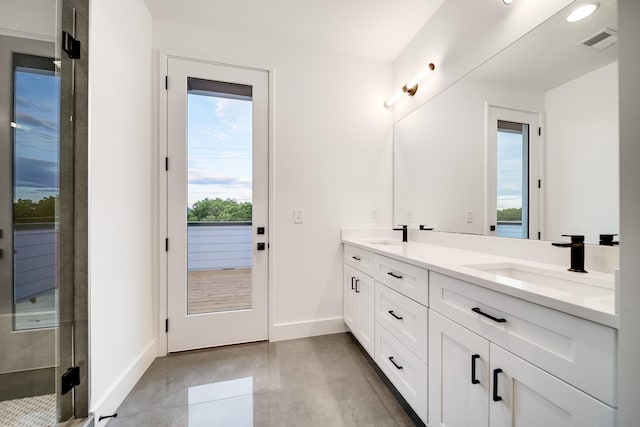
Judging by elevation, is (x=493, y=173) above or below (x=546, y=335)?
above

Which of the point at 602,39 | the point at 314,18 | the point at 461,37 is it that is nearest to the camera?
the point at 602,39

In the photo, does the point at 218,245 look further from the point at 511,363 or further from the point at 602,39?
the point at 602,39

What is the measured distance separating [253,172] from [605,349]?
217 centimetres

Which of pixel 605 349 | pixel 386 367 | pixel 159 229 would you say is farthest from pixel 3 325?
pixel 605 349

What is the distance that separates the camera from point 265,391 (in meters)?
1.60

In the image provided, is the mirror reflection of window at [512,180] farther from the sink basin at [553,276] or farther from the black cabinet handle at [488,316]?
the black cabinet handle at [488,316]

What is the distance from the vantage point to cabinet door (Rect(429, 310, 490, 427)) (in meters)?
0.92

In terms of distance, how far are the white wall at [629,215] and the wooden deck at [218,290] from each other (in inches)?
83.6

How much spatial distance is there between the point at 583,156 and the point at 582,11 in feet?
2.10

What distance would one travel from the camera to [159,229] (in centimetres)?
201

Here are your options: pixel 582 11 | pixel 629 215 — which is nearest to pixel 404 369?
pixel 629 215

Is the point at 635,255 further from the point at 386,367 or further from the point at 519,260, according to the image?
the point at 386,367

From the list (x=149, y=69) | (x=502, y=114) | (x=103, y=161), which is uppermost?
(x=149, y=69)

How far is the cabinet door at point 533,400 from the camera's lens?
624 mm
